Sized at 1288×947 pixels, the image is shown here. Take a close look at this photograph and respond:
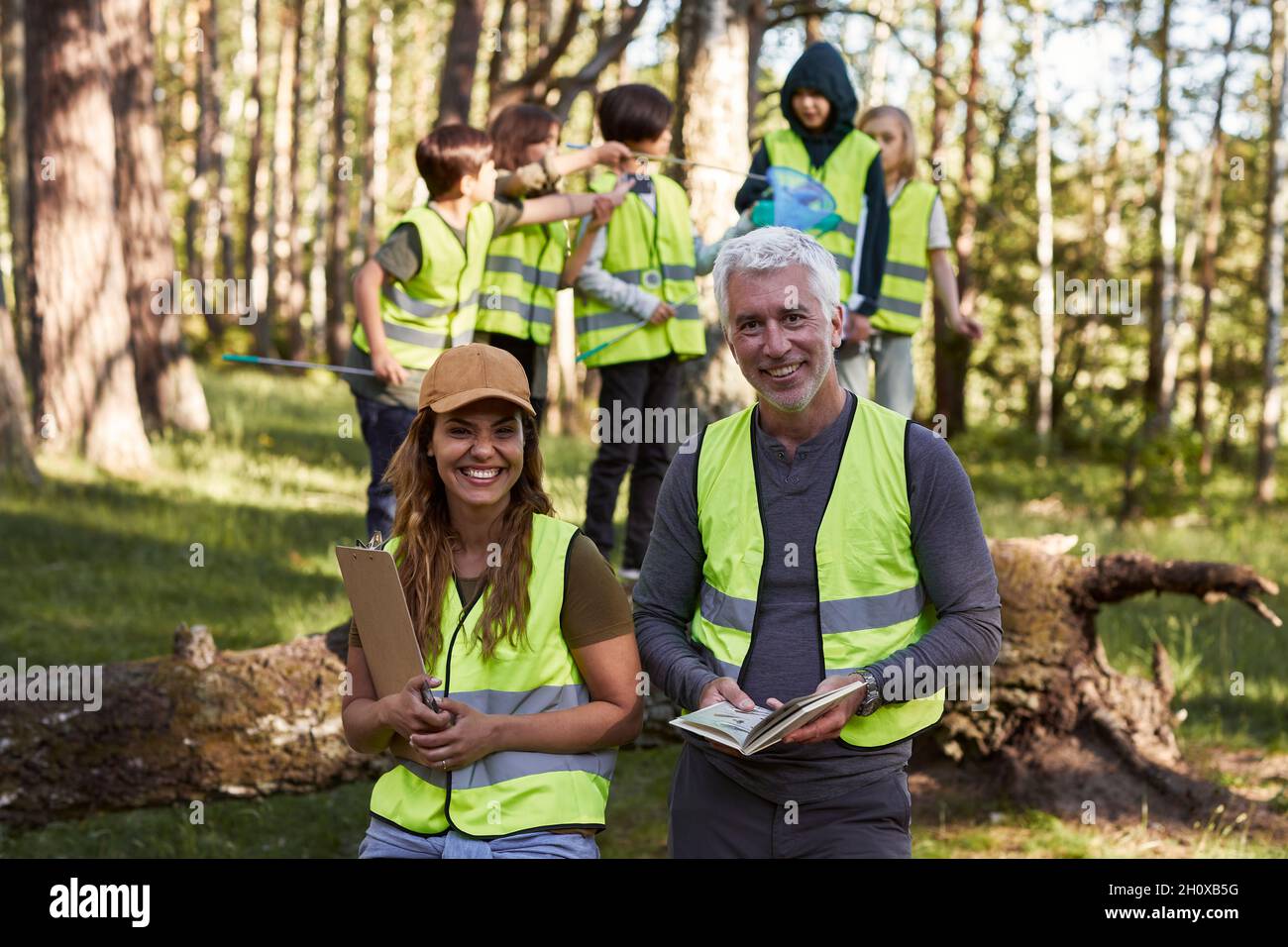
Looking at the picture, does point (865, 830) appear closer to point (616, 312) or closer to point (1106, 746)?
point (1106, 746)

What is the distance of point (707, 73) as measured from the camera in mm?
8578

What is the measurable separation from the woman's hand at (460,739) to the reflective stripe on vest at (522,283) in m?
3.30

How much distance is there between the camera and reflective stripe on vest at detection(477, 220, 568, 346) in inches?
245

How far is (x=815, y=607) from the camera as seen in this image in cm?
318

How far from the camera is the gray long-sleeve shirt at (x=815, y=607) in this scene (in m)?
3.12

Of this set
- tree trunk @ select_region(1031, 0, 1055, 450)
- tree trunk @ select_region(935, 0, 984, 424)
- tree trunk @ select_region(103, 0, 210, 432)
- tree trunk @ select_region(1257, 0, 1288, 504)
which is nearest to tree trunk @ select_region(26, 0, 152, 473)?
tree trunk @ select_region(103, 0, 210, 432)

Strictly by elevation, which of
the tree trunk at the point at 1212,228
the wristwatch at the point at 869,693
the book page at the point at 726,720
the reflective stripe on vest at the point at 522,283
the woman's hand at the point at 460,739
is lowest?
the woman's hand at the point at 460,739

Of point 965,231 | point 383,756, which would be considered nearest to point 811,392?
point 383,756

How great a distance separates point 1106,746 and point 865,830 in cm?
307

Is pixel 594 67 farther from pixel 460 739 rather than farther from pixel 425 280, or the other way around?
pixel 460 739

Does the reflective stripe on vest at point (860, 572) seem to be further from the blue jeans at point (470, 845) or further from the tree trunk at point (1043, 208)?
the tree trunk at point (1043, 208)

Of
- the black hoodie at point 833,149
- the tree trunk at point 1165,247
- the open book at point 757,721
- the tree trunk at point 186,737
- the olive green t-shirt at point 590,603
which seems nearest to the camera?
the open book at point 757,721

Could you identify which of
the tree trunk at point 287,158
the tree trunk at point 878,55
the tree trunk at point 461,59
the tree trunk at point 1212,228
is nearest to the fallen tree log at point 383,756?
the tree trunk at point 461,59

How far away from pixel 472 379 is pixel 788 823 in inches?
49.5
